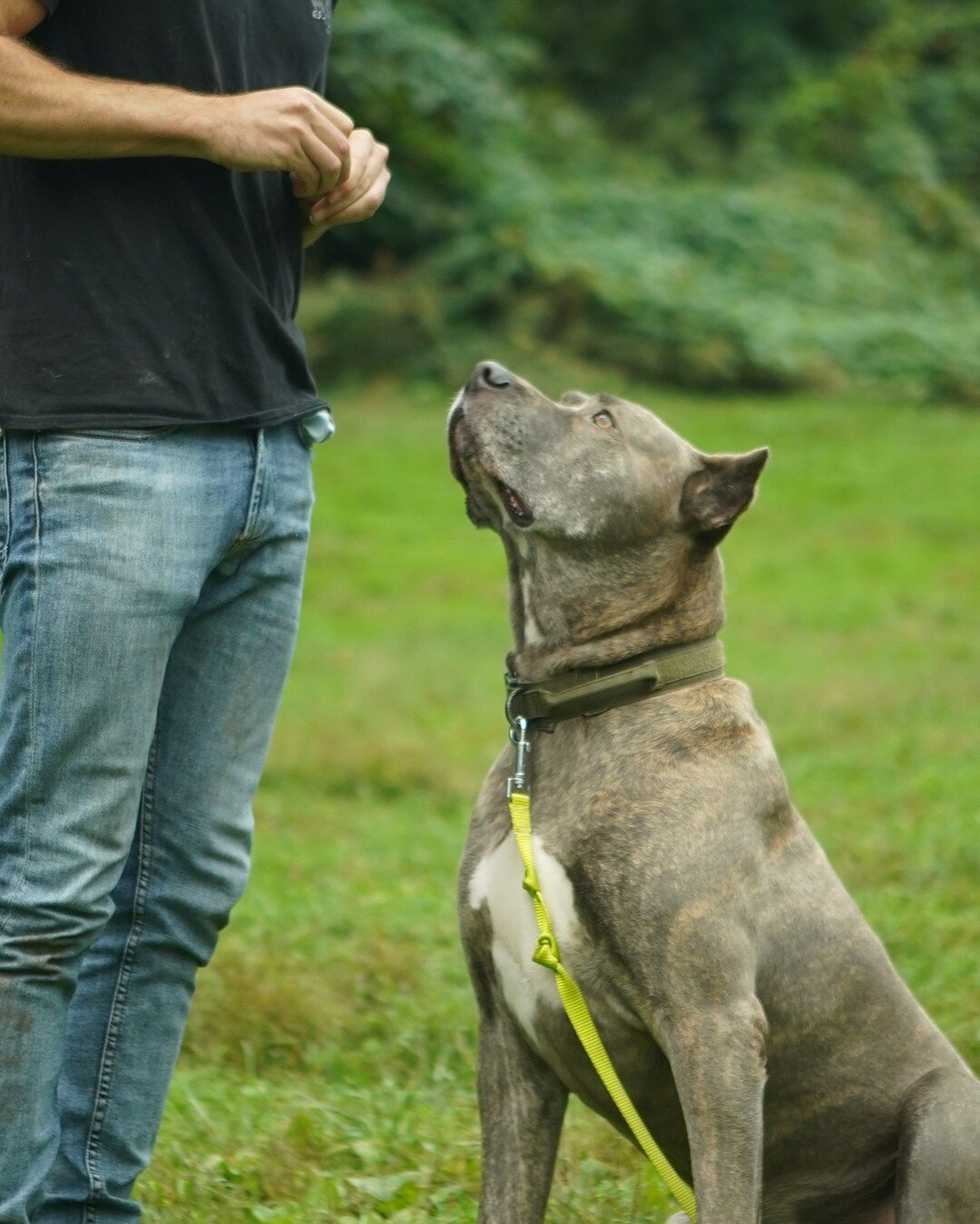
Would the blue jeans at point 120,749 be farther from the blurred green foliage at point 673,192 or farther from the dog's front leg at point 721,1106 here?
the blurred green foliage at point 673,192

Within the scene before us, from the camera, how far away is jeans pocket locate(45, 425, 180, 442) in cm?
276

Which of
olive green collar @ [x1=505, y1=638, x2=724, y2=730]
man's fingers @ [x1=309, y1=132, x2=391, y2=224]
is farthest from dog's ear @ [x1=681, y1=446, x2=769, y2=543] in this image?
man's fingers @ [x1=309, y1=132, x2=391, y2=224]

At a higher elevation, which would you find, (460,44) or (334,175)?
(334,175)

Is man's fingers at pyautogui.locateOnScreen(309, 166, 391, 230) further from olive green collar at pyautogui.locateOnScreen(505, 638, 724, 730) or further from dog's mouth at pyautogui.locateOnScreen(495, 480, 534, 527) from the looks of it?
olive green collar at pyautogui.locateOnScreen(505, 638, 724, 730)

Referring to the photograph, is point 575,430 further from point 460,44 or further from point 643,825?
point 460,44

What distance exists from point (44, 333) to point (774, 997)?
1.75m

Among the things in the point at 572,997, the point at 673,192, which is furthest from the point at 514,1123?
the point at 673,192

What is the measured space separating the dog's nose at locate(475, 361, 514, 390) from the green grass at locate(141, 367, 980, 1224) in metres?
1.69

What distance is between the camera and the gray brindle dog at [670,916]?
9.73ft

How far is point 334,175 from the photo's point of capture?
2.91m

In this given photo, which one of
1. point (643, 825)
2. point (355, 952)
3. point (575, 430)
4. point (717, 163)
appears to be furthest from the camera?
point (717, 163)

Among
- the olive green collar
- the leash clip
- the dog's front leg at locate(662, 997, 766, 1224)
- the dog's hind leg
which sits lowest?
the dog's hind leg

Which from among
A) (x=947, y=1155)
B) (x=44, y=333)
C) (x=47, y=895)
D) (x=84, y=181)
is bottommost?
(x=947, y=1155)

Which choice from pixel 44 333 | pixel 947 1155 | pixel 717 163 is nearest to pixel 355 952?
pixel 947 1155
